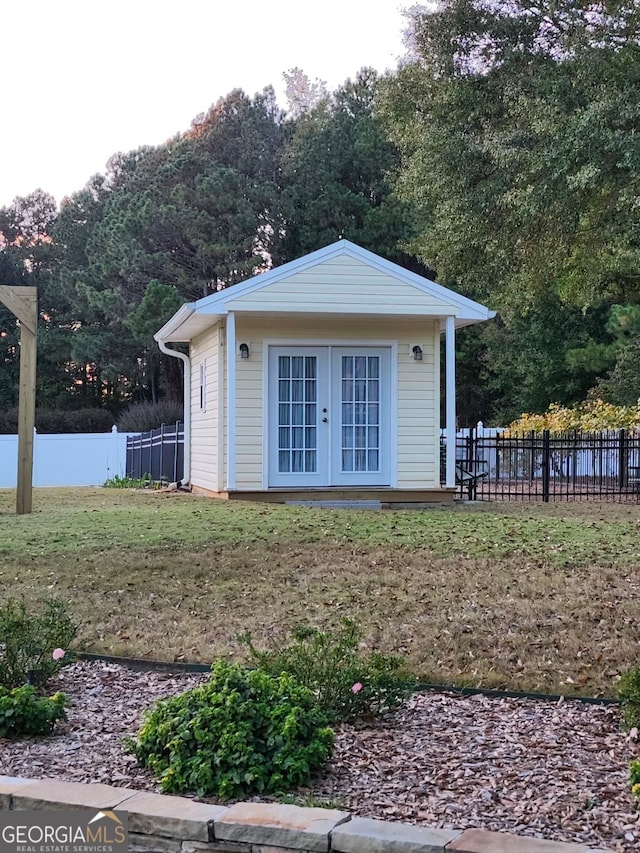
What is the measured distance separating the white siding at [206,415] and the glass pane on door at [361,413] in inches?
72.4

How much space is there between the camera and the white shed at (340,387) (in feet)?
41.4

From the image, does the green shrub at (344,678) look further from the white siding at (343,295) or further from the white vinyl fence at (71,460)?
the white vinyl fence at (71,460)

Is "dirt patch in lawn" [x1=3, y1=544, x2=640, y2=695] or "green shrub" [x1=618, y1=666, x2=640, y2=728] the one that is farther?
"dirt patch in lawn" [x1=3, y1=544, x2=640, y2=695]

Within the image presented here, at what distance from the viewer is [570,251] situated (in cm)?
1488

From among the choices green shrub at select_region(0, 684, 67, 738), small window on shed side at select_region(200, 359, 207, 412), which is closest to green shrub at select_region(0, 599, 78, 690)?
green shrub at select_region(0, 684, 67, 738)

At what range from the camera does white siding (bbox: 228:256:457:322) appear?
12398 millimetres

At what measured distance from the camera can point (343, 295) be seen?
12.5 m

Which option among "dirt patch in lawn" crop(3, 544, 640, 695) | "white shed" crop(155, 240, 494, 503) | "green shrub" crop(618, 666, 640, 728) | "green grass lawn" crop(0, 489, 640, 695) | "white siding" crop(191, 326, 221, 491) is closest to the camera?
"green shrub" crop(618, 666, 640, 728)

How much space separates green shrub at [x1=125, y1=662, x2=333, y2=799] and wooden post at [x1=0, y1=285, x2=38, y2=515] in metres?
7.79

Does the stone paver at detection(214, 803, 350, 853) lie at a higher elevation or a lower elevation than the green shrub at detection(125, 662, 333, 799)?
lower

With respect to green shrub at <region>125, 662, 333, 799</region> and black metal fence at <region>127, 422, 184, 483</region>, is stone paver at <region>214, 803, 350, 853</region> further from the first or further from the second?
black metal fence at <region>127, 422, 184, 483</region>

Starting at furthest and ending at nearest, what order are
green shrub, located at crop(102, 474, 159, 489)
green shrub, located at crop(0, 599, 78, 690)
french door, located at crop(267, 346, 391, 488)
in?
green shrub, located at crop(102, 474, 159, 489) < french door, located at crop(267, 346, 391, 488) < green shrub, located at crop(0, 599, 78, 690)

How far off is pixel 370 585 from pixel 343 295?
6666mm

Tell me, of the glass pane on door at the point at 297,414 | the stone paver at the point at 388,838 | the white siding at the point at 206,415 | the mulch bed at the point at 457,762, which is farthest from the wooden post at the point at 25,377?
the stone paver at the point at 388,838
